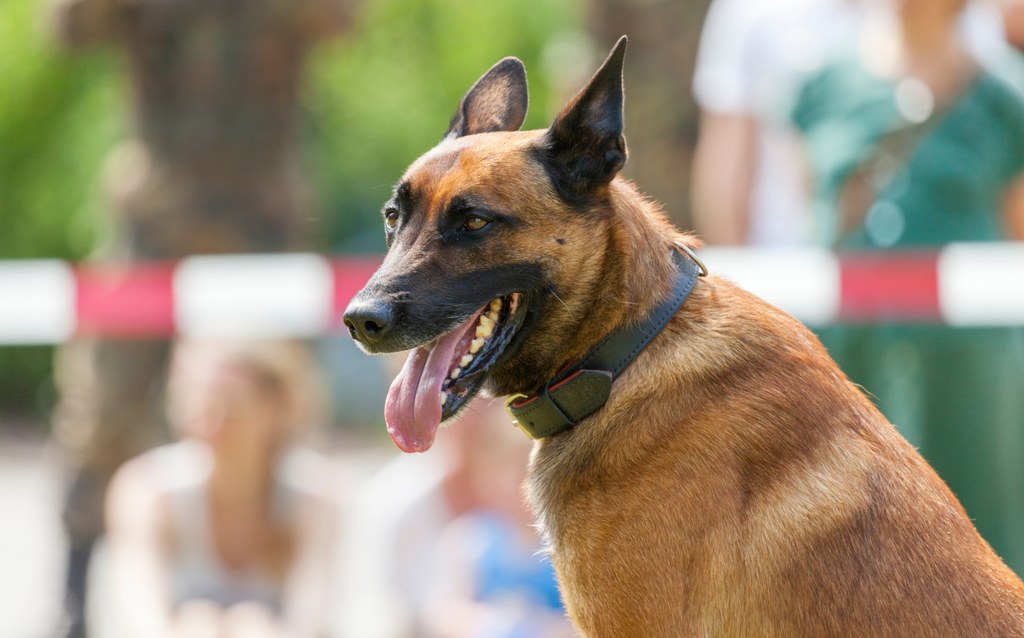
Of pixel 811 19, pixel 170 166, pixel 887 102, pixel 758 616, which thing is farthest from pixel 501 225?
pixel 170 166

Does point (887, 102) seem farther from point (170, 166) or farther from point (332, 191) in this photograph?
point (332, 191)

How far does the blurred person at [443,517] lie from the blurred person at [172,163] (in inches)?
56.3

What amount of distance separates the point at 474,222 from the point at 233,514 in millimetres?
2626

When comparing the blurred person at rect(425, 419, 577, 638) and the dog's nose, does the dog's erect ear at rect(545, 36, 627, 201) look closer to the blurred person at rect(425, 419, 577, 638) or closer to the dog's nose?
the dog's nose

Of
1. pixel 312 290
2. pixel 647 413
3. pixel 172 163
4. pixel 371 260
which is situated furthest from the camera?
pixel 371 260

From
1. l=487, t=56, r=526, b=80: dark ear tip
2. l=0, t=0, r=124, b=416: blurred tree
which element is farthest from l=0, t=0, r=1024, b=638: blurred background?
l=0, t=0, r=124, b=416: blurred tree

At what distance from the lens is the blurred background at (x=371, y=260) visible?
4340 mm

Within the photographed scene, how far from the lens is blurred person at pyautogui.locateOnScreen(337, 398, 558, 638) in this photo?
4652 millimetres

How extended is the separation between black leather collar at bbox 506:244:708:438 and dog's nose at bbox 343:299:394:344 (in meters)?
0.37

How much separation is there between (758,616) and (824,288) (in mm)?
2578

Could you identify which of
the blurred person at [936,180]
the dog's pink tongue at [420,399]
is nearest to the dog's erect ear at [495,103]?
the dog's pink tongue at [420,399]

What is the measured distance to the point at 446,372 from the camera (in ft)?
8.71

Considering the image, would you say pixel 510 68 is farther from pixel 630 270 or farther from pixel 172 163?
pixel 172 163

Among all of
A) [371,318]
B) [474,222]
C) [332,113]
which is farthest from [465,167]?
[332,113]
